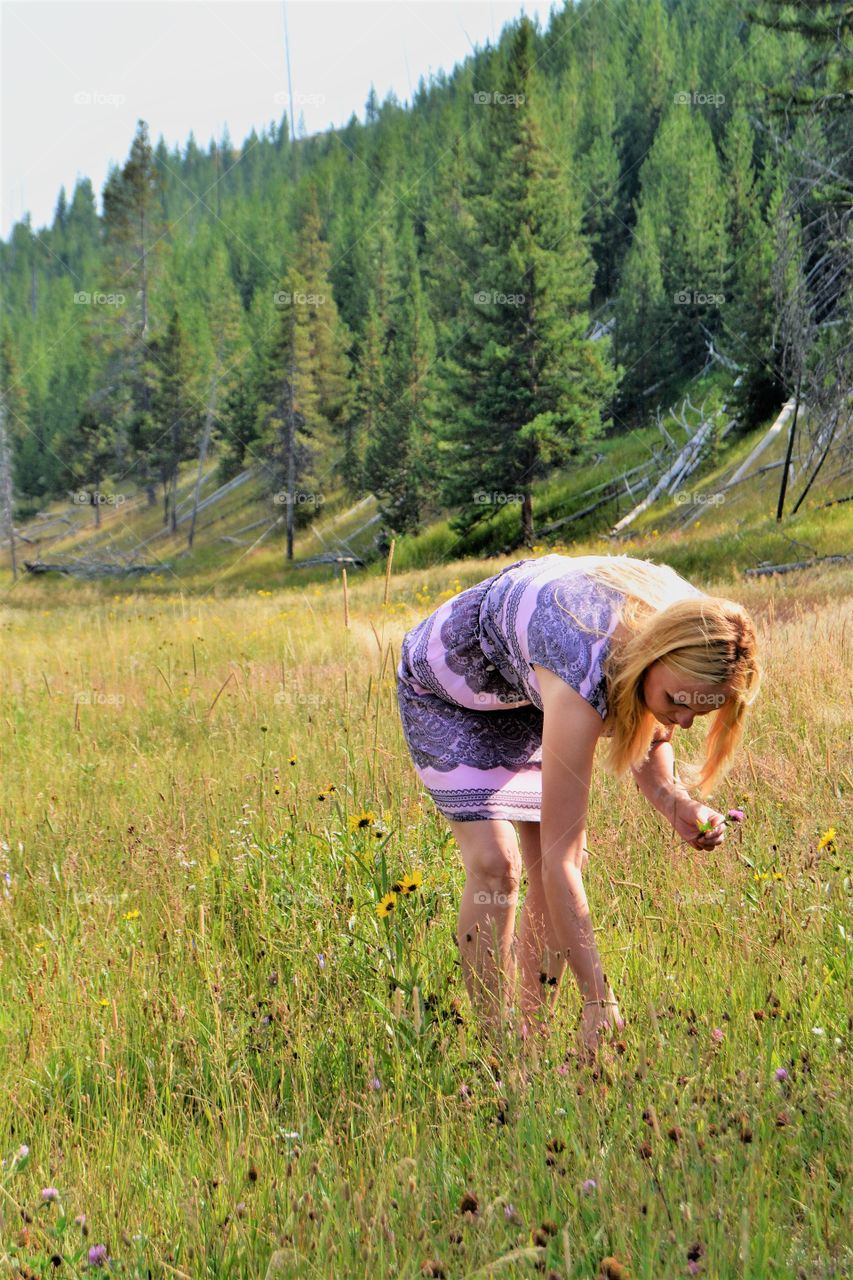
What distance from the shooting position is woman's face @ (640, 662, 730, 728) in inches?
81.2

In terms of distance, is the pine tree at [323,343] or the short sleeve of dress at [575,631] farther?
the pine tree at [323,343]

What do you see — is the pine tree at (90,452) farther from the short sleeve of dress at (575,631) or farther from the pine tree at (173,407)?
the short sleeve of dress at (575,631)

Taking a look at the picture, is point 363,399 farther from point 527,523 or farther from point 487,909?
point 487,909

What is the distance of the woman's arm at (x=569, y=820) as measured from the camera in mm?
2062

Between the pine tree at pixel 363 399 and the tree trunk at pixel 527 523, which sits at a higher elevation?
the pine tree at pixel 363 399

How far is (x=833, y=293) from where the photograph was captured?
14336 millimetres

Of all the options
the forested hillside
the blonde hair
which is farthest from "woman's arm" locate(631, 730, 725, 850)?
the forested hillside

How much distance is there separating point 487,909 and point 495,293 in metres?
26.8

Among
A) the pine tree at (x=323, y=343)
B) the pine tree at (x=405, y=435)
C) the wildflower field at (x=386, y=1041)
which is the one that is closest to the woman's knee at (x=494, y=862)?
the wildflower field at (x=386, y=1041)

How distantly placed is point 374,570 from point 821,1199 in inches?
1348

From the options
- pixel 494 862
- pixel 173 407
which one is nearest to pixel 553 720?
pixel 494 862

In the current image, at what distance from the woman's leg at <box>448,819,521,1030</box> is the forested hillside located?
509 inches

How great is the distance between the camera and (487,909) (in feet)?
8.08

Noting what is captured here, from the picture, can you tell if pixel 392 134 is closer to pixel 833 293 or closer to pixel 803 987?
pixel 833 293
